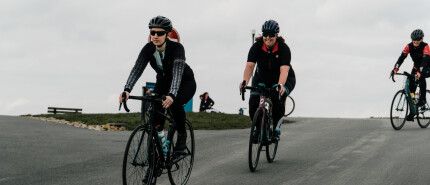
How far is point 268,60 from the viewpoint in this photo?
26.5 feet

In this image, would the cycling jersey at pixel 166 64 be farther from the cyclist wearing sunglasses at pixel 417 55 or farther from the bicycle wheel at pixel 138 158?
the cyclist wearing sunglasses at pixel 417 55

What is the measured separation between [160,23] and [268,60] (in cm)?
292

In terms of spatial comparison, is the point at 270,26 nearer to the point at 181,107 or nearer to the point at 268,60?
the point at 268,60

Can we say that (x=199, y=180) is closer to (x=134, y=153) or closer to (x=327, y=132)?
(x=134, y=153)

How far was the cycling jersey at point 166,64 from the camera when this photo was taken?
18.1 feet

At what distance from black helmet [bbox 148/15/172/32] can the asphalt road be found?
2.22m

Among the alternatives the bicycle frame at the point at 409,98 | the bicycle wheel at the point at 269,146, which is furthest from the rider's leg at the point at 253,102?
the bicycle frame at the point at 409,98

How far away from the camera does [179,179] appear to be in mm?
6527

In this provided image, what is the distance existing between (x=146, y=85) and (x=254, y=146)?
831 cm

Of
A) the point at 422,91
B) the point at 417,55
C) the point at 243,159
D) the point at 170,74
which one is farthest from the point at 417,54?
the point at 170,74

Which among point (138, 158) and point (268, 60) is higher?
point (268, 60)

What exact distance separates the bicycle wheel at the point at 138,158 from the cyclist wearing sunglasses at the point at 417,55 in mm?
9788

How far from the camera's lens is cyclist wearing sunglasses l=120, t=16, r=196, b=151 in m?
5.50

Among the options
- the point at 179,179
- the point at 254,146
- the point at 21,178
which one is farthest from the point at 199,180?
the point at 21,178
